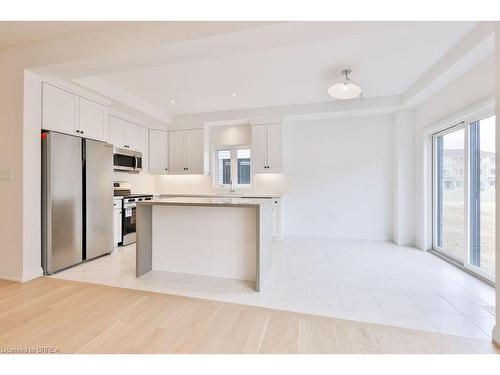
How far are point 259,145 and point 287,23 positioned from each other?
11.0 feet

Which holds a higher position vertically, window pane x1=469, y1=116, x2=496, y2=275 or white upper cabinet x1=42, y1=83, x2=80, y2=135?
white upper cabinet x1=42, y1=83, x2=80, y2=135

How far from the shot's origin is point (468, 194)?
3.12 metres

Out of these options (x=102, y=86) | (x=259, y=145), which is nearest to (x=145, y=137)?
(x=102, y=86)

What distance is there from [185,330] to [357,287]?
1812mm

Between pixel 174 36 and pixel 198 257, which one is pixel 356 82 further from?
pixel 198 257

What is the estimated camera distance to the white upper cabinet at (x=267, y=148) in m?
5.14

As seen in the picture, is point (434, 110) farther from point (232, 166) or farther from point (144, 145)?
point (144, 145)

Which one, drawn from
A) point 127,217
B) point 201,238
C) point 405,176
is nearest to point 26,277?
point 127,217

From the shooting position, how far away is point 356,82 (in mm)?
3723

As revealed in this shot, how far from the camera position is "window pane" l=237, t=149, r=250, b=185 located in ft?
18.8

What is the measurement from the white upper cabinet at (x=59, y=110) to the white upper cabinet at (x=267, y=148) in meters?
3.15

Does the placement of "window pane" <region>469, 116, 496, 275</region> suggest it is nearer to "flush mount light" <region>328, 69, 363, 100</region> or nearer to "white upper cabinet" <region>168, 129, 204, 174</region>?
"flush mount light" <region>328, 69, 363, 100</region>

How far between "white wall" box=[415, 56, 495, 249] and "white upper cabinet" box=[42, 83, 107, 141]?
4874mm

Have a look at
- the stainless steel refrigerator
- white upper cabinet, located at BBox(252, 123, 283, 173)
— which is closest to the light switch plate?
→ the stainless steel refrigerator
